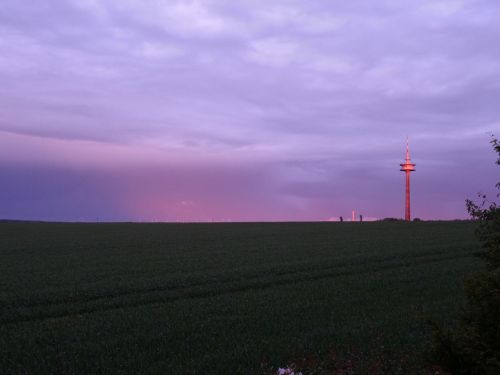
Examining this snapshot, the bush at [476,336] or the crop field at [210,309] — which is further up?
the bush at [476,336]

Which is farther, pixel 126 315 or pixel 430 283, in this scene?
pixel 430 283

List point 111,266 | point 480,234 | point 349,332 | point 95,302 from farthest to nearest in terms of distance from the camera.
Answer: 1. point 111,266
2. point 95,302
3. point 349,332
4. point 480,234

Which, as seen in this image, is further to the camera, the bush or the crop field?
the crop field

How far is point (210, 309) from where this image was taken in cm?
1528

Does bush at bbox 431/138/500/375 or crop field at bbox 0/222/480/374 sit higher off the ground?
bush at bbox 431/138/500/375

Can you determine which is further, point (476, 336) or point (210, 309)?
→ point (210, 309)

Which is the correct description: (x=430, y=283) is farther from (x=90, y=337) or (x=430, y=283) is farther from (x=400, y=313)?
(x=90, y=337)

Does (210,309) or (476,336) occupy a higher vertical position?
(476,336)

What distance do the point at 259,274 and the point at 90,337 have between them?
11.7 metres

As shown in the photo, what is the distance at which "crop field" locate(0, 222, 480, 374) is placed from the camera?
10.4 m

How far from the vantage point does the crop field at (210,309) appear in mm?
10398

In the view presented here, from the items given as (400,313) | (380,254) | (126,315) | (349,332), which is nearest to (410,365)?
(349,332)

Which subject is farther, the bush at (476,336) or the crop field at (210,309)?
the crop field at (210,309)

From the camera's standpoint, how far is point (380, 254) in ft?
104
